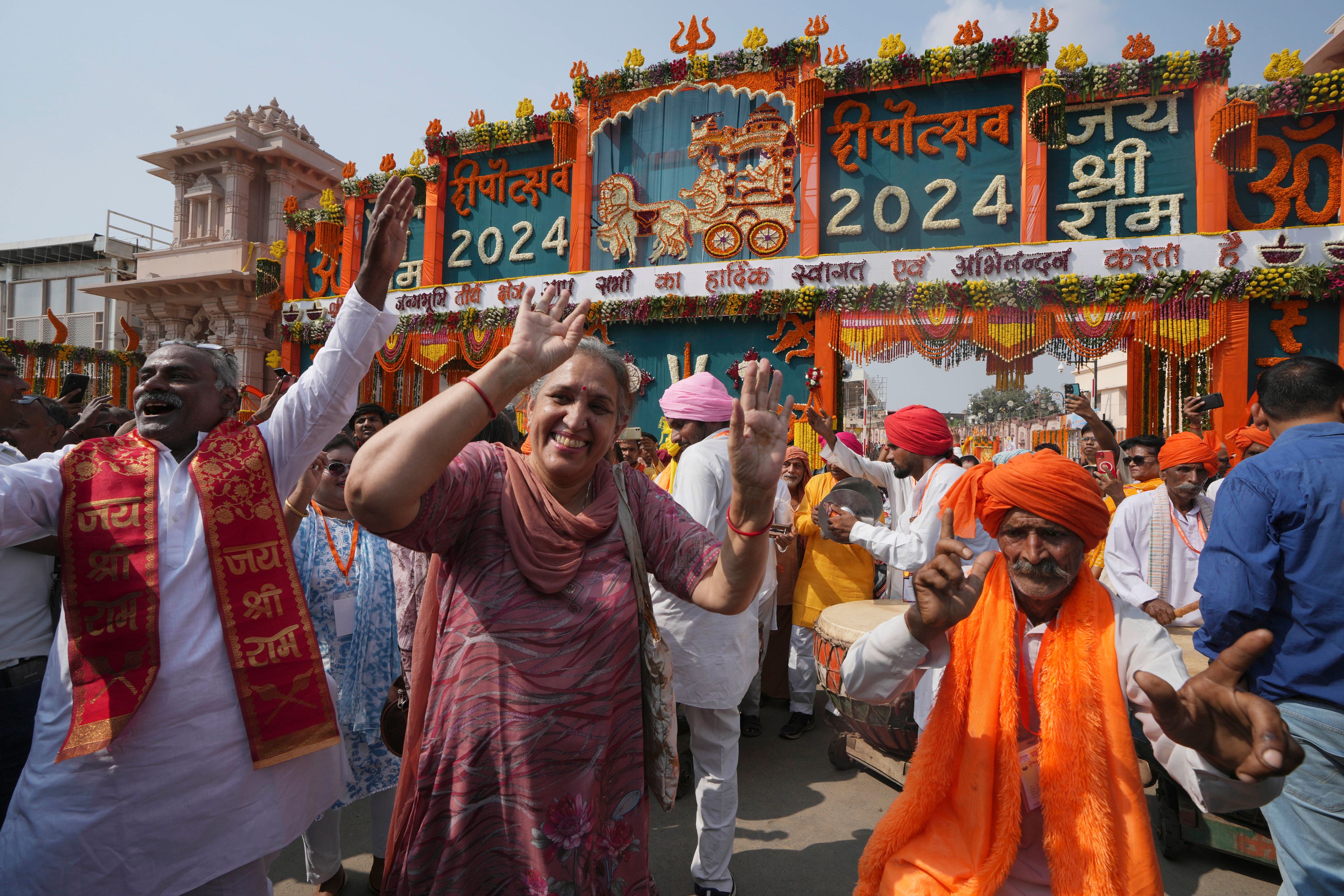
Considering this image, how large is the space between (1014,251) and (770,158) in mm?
4129

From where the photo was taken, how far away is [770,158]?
1133 centimetres

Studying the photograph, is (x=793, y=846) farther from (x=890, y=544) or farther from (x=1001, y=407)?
(x=1001, y=407)

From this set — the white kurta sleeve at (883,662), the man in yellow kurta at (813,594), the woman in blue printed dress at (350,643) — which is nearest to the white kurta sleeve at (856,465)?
the man in yellow kurta at (813,594)

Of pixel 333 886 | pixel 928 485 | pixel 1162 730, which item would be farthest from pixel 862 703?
pixel 333 886

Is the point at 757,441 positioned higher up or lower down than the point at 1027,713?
higher up

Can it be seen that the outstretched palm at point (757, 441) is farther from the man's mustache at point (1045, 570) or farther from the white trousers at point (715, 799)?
the white trousers at point (715, 799)

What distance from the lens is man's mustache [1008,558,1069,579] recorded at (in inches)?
75.0

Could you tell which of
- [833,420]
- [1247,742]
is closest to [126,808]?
[1247,742]

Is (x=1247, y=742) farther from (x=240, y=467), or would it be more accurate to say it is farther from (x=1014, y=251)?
(x=1014, y=251)

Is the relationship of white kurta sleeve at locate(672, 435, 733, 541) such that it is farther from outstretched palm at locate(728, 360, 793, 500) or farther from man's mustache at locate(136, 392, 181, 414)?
man's mustache at locate(136, 392, 181, 414)

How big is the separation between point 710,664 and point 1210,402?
5162mm

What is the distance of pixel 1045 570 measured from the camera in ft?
6.28

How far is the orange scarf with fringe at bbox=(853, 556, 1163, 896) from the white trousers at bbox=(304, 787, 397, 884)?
6.59 feet

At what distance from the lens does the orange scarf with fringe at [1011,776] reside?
5.47 ft
